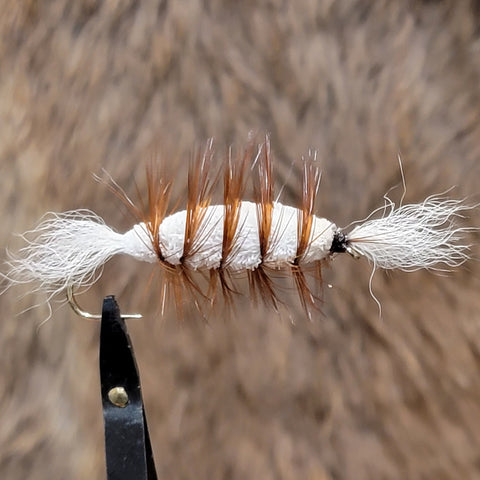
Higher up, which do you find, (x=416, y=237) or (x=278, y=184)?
(x=278, y=184)

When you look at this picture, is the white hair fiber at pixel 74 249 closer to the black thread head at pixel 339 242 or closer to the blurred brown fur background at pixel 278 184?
the blurred brown fur background at pixel 278 184

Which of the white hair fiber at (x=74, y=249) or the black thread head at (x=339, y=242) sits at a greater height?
the white hair fiber at (x=74, y=249)

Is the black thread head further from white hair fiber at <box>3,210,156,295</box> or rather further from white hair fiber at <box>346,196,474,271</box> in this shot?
white hair fiber at <box>3,210,156,295</box>

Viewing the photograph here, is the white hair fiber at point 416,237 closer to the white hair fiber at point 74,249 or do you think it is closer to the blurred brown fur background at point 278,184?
the blurred brown fur background at point 278,184

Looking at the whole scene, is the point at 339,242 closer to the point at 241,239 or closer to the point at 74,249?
the point at 241,239

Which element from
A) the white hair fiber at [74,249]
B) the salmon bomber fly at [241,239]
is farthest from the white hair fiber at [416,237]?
the white hair fiber at [74,249]

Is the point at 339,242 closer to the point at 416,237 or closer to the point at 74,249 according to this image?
the point at 416,237

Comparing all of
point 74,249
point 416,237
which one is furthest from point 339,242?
point 74,249

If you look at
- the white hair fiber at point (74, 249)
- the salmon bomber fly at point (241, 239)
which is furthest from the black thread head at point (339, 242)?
the white hair fiber at point (74, 249)

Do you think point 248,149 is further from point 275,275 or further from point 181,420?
point 181,420
